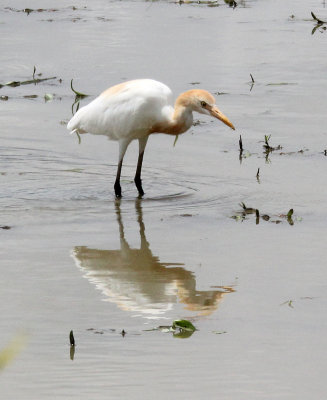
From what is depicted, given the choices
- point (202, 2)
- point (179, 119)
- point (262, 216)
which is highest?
point (202, 2)

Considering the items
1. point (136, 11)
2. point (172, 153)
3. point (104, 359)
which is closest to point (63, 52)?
point (136, 11)

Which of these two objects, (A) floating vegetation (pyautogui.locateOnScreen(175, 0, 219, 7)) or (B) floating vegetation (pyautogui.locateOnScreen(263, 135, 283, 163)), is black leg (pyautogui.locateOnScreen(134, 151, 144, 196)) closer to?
(B) floating vegetation (pyautogui.locateOnScreen(263, 135, 283, 163))

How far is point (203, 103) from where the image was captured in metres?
8.70

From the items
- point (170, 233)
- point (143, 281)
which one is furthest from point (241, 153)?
point (143, 281)

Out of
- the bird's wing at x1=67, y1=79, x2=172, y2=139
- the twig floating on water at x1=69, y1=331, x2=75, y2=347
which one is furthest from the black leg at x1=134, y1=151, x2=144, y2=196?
the twig floating on water at x1=69, y1=331, x2=75, y2=347

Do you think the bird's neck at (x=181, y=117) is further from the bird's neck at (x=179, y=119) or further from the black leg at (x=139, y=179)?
the black leg at (x=139, y=179)

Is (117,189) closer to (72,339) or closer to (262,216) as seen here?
(262,216)

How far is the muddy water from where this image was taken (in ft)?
16.9

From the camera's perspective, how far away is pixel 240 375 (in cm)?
502

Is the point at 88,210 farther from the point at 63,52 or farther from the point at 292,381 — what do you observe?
the point at 63,52

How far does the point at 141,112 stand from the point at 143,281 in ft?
8.40

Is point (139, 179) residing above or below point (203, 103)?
below

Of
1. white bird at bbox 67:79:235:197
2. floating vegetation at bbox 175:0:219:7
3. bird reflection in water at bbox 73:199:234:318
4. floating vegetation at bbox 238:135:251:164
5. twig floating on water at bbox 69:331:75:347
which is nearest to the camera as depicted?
twig floating on water at bbox 69:331:75:347

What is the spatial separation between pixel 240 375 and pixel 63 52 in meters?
10.4
